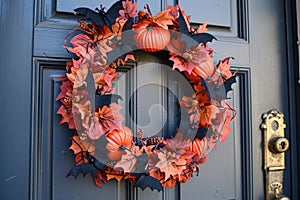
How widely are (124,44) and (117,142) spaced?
241 mm

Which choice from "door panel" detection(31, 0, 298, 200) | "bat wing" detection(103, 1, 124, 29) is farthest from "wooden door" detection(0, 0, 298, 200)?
"bat wing" detection(103, 1, 124, 29)

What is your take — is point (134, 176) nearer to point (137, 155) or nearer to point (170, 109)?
point (137, 155)

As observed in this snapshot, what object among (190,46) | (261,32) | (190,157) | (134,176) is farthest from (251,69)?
(134,176)

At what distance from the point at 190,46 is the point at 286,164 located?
0.49 m

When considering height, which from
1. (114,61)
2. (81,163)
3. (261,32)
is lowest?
(81,163)

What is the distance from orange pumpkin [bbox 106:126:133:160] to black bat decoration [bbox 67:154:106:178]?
0.03 metres

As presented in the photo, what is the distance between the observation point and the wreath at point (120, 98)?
68 centimetres

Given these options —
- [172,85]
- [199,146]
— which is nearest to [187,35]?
[172,85]

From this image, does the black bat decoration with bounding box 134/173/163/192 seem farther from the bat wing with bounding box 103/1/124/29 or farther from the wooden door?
the bat wing with bounding box 103/1/124/29

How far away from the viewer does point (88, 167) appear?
2.25 feet

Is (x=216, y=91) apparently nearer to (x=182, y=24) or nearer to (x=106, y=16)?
(x=182, y=24)

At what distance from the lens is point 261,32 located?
921 mm

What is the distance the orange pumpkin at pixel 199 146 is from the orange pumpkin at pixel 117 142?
16cm

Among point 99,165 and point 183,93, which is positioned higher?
point 183,93
